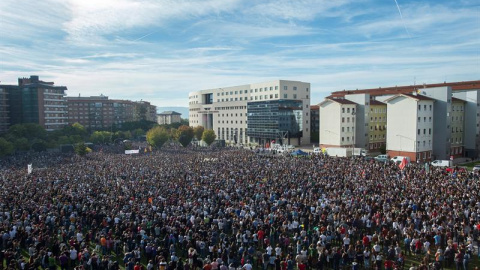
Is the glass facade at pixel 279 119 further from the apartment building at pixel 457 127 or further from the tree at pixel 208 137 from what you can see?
the apartment building at pixel 457 127

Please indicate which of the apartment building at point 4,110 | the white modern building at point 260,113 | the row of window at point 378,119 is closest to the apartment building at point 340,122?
the row of window at point 378,119

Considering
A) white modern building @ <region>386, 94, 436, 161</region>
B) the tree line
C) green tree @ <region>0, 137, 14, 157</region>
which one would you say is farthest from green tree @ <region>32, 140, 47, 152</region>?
white modern building @ <region>386, 94, 436, 161</region>

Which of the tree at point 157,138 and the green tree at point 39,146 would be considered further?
the tree at point 157,138

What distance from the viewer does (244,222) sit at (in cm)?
1625

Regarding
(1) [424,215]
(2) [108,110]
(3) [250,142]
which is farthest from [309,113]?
(2) [108,110]

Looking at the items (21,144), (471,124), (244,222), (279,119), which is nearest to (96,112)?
(21,144)

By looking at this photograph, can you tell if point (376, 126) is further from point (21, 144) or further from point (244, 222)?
point (21, 144)

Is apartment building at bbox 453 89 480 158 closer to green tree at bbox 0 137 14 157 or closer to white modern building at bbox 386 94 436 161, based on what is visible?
white modern building at bbox 386 94 436 161

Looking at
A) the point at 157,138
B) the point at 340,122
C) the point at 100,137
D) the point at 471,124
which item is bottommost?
the point at 100,137

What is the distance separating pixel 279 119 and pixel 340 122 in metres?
19.5

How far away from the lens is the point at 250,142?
83250mm

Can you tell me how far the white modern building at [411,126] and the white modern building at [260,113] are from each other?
1034 inches

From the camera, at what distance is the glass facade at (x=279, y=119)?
72.2 metres

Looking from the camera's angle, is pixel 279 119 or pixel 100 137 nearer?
pixel 279 119
